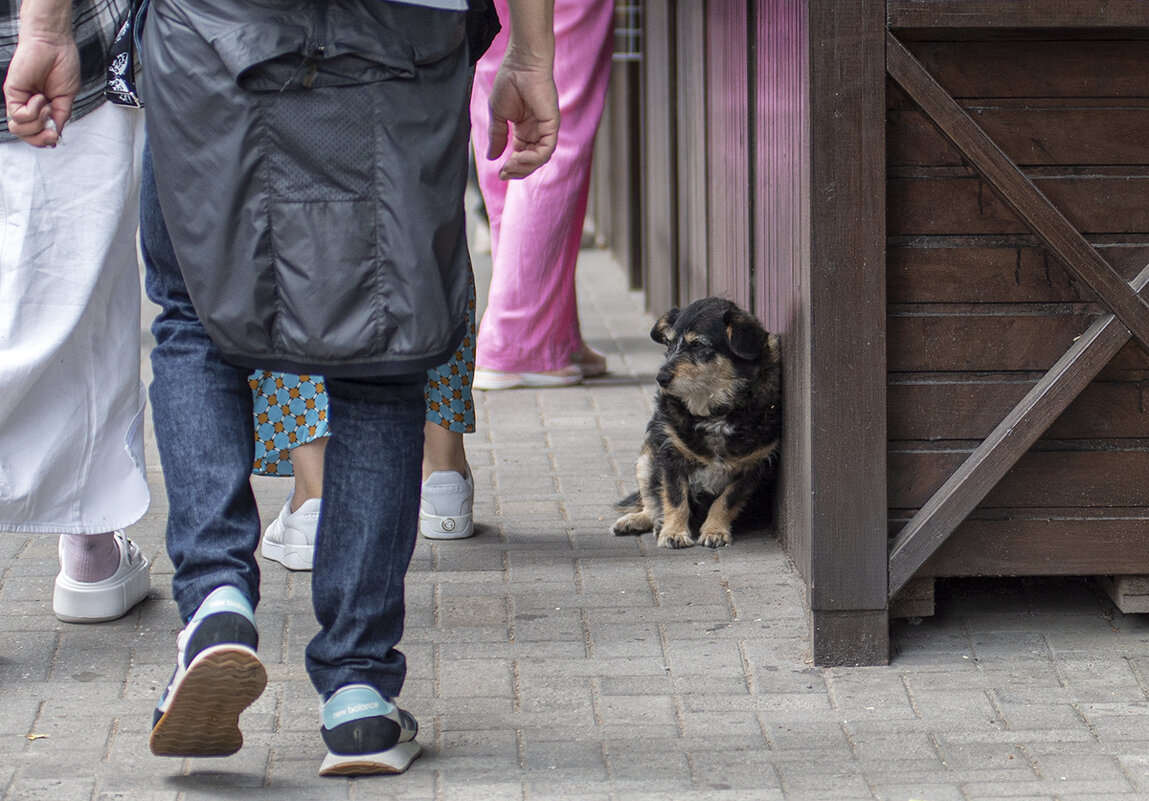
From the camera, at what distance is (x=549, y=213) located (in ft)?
20.4

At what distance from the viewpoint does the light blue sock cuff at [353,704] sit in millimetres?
2668

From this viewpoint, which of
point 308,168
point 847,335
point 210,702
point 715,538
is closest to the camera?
point 308,168

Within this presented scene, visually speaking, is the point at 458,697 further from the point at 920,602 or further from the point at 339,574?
the point at 920,602

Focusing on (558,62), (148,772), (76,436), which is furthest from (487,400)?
(148,772)

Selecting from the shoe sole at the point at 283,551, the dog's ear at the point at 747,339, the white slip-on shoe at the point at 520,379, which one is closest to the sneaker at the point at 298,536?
the shoe sole at the point at 283,551

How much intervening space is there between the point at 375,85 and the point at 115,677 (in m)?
1.59

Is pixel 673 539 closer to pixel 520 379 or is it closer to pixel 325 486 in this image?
pixel 325 486

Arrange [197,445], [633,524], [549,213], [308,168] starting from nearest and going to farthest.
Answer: [308,168]
[197,445]
[633,524]
[549,213]

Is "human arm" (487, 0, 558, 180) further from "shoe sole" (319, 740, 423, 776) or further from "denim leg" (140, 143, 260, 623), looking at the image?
"shoe sole" (319, 740, 423, 776)

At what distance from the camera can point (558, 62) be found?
6066 mm

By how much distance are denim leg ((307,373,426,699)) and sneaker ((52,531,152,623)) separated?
116cm

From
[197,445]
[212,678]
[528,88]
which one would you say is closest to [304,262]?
[197,445]

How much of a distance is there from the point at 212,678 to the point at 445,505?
1854mm

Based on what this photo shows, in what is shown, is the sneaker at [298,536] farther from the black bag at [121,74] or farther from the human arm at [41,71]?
the human arm at [41,71]
